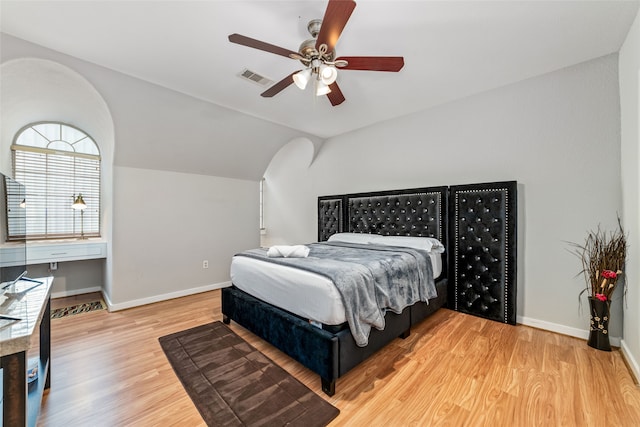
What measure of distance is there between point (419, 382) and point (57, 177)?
5.22 meters

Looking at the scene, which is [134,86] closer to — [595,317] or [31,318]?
[31,318]

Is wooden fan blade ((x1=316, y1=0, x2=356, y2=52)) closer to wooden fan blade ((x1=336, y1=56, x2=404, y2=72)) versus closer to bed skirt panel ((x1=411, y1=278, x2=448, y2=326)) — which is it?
wooden fan blade ((x1=336, y1=56, x2=404, y2=72))

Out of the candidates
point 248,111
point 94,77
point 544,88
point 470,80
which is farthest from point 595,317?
point 94,77

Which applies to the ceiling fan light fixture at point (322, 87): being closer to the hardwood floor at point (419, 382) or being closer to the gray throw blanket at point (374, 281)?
the gray throw blanket at point (374, 281)

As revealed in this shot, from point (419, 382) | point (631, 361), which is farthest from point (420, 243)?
point (631, 361)

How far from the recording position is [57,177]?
145 inches

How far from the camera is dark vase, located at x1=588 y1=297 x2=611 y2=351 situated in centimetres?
224

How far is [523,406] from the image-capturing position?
165 cm

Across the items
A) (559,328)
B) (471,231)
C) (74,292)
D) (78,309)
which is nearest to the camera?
(559,328)

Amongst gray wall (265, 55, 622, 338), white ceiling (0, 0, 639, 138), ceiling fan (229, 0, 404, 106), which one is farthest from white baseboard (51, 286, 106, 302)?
gray wall (265, 55, 622, 338)

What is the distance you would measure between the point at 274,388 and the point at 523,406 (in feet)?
5.46

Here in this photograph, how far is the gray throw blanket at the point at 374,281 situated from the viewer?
1.88 m

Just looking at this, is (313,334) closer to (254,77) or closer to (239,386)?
(239,386)

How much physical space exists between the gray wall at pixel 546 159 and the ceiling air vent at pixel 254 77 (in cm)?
216
